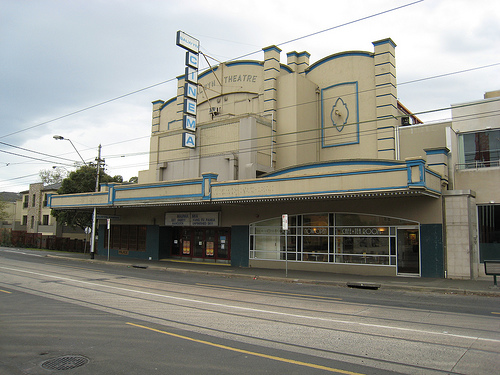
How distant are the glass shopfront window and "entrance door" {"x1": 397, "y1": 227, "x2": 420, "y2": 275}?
0.71 feet

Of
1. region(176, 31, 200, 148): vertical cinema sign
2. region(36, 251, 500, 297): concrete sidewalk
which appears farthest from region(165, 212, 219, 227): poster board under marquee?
region(176, 31, 200, 148): vertical cinema sign

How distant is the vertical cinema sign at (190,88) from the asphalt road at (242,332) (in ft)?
45.4

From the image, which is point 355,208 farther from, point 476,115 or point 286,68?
point 286,68

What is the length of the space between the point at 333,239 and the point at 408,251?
11.5ft

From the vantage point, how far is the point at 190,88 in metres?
24.8

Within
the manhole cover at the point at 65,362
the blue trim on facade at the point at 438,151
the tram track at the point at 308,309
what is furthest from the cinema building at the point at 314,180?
the manhole cover at the point at 65,362

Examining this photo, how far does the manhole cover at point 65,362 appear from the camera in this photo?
580cm

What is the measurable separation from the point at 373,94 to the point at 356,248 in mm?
9640

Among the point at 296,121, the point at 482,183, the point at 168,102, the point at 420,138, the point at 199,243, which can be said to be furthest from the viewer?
the point at 168,102

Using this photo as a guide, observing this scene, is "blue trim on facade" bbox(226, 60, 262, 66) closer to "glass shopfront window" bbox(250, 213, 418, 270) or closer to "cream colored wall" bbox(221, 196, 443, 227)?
"cream colored wall" bbox(221, 196, 443, 227)

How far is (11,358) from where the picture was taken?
6.20 metres

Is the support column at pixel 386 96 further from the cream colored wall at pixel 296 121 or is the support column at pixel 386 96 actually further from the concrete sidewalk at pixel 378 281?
the concrete sidewalk at pixel 378 281

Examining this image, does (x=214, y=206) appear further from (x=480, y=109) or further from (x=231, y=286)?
(x=480, y=109)

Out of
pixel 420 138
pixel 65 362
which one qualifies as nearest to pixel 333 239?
pixel 420 138
